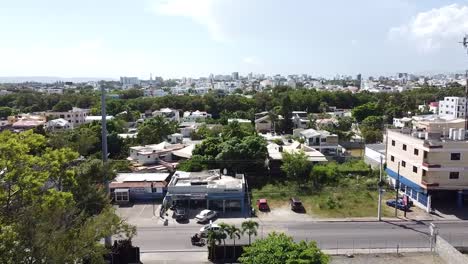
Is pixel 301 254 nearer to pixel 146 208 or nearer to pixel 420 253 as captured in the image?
pixel 420 253

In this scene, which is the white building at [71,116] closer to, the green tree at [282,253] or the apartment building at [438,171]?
the apartment building at [438,171]

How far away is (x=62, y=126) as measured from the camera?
67875 millimetres

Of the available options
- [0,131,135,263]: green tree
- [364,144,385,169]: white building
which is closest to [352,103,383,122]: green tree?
[364,144,385,169]: white building

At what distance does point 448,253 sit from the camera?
69.6 feet

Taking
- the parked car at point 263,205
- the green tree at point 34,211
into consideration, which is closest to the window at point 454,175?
the parked car at point 263,205

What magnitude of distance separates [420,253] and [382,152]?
64.4 feet

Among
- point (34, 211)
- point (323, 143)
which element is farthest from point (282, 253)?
point (323, 143)

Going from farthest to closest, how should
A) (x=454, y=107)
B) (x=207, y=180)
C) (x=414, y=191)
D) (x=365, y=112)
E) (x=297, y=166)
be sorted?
(x=454, y=107)
(x=365, y=112)
(x=297, y=166)
(x=207, y=180)
(x=414, y=191)

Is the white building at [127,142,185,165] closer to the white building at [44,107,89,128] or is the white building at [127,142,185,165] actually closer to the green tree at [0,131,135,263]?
the green tree at [0,131,135,263]

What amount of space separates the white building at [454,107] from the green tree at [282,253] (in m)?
74.4

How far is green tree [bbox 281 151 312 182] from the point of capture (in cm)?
3525

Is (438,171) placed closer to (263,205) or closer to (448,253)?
(448,253)

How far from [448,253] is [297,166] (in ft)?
51.0

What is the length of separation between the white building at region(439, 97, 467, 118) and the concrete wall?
2570 inches
